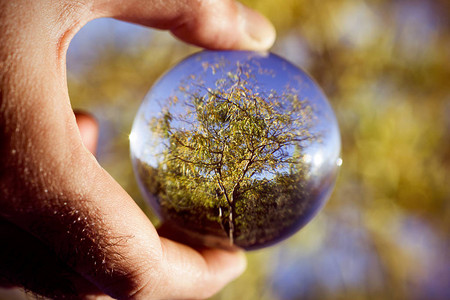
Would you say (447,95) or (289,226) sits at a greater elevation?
(447,95)

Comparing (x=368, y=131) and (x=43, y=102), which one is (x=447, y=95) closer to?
(x=368, y=131)

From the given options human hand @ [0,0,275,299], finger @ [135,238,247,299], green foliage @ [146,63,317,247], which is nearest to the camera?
human hand @ [0,0,275,299]

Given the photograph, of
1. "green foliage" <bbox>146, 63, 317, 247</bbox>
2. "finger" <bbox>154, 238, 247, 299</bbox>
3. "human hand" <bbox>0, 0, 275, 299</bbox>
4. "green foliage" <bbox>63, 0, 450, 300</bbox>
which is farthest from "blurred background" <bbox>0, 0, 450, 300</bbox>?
"green foliage" <bbox>146, 63, 317, 247</bbox>

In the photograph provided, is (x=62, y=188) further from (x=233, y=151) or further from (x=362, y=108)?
(x=362, y=108)

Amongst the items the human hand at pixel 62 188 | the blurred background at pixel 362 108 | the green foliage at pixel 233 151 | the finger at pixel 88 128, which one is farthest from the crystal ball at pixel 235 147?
the blurred background at pixel 362 108

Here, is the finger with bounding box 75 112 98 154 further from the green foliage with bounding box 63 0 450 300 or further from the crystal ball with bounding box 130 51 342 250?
the green foliage with bounding box 63 0 450 300

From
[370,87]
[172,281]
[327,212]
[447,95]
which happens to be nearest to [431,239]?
[327,212]
